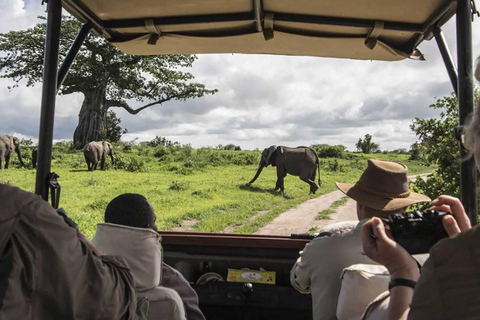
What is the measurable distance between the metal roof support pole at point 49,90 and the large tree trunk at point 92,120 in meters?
19.3

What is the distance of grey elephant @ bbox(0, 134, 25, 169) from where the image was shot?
49.4 feet

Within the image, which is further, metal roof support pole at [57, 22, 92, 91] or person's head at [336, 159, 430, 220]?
metal roof support pole at [57, 22, 92, 91]

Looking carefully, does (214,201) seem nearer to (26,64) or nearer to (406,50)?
(406,50)

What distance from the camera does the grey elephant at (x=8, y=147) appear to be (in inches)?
592

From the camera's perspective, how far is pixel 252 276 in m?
2.05

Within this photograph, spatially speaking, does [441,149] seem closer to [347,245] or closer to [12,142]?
[347,245]

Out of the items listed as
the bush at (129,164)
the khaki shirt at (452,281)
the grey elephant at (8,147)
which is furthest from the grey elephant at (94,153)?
the khaki shirt at (452,281)

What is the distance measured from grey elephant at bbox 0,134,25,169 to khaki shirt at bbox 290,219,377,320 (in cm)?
1567

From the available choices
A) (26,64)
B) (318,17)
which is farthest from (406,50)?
(26,64)

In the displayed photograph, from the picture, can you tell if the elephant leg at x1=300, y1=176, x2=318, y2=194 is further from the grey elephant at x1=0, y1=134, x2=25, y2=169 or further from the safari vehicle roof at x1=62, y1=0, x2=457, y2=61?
the safari vehicle roof at x1=62, y1=0, x2=457, y2=61

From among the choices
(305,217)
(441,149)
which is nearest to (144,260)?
(441,149)

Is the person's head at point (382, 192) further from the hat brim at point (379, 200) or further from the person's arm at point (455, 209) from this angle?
the person's arm at point (455, 209)

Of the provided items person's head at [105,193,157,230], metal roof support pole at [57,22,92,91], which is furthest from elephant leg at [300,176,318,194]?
person's head at [105,193,157,230]

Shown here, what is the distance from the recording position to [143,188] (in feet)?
38.5
